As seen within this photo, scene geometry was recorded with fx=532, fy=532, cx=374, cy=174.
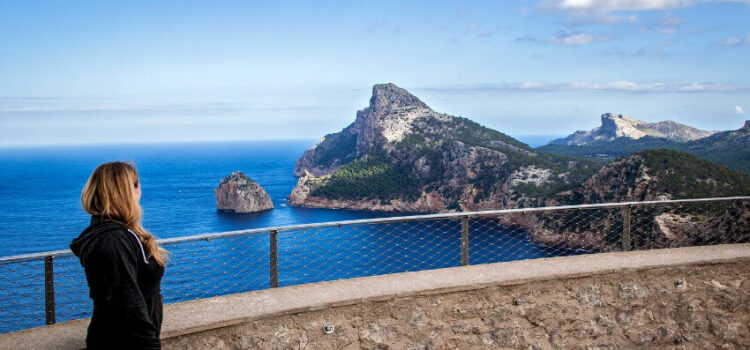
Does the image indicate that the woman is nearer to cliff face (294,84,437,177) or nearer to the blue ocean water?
the blue ocean water

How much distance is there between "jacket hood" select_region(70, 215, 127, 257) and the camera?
205cm

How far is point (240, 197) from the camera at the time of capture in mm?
78500

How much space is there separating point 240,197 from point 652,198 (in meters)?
56.7

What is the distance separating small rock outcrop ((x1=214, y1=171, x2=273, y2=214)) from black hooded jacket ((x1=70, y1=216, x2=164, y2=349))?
3095 inches

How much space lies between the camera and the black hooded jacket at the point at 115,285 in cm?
201

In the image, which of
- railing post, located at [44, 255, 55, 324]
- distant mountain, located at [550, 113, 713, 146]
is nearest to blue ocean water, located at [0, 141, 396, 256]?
railing post, located at [44, 255, 55, 324]

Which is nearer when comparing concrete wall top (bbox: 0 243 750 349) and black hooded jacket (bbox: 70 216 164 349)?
black hooded jacket (bbox: 70 216 164 349)

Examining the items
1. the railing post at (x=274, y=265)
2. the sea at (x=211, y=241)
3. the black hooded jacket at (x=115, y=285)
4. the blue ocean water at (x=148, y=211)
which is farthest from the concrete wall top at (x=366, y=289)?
the blue ocean water at (x=148, y=211)

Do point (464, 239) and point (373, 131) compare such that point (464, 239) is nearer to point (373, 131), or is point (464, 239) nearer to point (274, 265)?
point (274, 265)

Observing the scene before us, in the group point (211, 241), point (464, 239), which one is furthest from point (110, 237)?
point (211, 241)

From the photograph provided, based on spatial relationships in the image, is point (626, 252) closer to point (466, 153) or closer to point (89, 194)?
Answer: point (89, 194)

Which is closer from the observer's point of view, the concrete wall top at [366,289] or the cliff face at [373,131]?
the concrete wall top at [366,289]

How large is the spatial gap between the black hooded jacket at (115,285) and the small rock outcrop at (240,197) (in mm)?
78605

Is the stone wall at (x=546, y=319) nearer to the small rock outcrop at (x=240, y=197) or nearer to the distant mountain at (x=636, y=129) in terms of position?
the small rock outcrop at (x=240, y=197)
